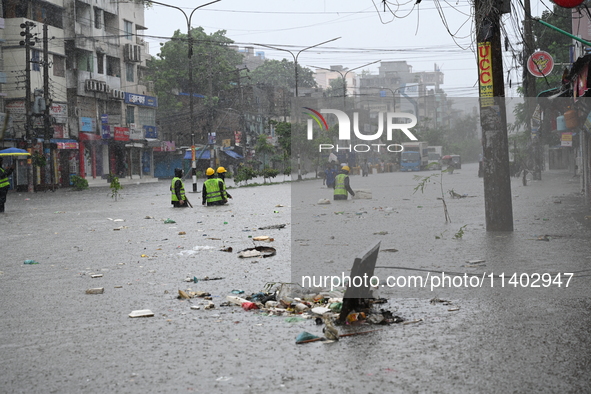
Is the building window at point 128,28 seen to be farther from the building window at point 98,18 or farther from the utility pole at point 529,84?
the utility pole at point 529,84

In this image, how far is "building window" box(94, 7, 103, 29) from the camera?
5016cm

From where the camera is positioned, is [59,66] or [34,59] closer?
[34,59]

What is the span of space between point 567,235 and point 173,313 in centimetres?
764

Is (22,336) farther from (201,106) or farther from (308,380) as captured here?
(201,106)

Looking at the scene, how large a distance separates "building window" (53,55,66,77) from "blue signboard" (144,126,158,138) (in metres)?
11.4

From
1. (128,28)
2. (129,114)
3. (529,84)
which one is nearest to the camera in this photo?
(529,84)

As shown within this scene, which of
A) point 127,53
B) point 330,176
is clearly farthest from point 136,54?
point 330,176

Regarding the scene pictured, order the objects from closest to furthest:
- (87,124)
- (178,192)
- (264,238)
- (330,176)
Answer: (264,238) → (178,192) → (330,176) → (87,124)

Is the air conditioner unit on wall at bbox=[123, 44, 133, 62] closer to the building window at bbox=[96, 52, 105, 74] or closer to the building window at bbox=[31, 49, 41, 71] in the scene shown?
the building window at bbox=[96, 52, 105, 74]

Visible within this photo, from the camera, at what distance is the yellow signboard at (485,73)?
11562 mm

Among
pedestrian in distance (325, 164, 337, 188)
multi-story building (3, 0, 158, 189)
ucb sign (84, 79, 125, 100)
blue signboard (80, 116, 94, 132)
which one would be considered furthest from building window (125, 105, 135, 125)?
pedestrian in distance (325, 164, 337, 188)

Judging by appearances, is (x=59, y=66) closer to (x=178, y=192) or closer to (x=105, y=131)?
(x=105, y=131)

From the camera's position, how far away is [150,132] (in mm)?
57969

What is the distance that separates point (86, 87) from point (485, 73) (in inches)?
1587
